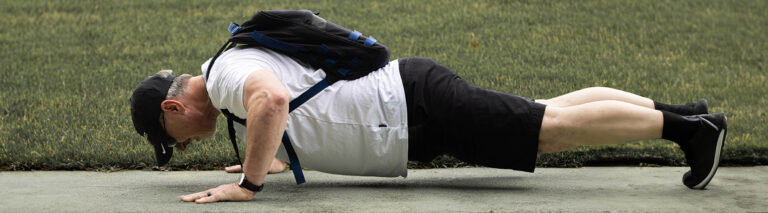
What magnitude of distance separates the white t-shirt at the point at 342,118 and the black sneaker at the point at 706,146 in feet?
3.83

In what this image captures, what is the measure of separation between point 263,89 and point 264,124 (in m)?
0.13

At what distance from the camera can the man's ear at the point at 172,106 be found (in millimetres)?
3357

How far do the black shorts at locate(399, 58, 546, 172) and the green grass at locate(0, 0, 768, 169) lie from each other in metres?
0.84

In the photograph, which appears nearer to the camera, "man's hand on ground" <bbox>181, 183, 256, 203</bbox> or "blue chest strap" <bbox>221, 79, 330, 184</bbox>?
"man's hand on ground" <bbox>181, 183, 256, 203</bbox>

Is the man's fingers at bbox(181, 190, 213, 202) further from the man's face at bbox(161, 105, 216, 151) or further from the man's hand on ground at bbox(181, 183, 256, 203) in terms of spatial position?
the man's face at bbox(161, 105, 216, 151)

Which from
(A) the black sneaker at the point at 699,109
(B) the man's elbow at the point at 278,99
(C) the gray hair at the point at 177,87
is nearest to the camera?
(B) the man's elbow at the point at 278,99

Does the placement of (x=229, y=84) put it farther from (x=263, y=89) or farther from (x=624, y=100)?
(x=624, y=100)

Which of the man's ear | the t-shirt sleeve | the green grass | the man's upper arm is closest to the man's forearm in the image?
the man's upper arm

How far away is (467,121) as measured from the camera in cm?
331

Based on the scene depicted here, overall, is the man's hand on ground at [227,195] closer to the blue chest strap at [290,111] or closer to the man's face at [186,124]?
the blue chest strap at [290,111]

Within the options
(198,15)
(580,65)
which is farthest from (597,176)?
(198,15)

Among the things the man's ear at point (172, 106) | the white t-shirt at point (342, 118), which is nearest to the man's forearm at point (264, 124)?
the white t-shirt at point (342, 118)

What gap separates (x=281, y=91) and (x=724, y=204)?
5.64 ft

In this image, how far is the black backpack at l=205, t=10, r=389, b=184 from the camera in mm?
3340
